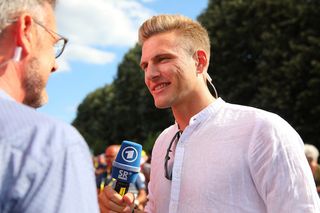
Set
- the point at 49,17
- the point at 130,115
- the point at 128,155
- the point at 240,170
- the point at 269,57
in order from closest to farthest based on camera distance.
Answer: the point at 49,17 → the point at 240,170 → the point at 128,155 → the point at 269,57 → the point at 130,115

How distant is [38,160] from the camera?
1262 millimetres

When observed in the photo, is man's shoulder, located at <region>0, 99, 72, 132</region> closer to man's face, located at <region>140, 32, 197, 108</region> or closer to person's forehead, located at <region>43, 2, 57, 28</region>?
person's forehead, located at <region>43, 2, 57, 28</region>

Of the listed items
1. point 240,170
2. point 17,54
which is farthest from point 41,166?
point 240,170

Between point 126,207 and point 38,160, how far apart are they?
1.41 metres

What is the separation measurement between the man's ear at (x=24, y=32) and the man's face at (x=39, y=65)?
0.03m

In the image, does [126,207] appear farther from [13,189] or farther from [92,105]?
[92,105]

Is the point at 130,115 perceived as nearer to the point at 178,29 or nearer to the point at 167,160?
the point at 178,29

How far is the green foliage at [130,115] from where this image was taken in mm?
34312

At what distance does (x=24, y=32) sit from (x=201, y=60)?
5.90 ft

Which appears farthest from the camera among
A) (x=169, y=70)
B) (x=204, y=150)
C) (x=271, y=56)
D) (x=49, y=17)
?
(x=271, y=56)

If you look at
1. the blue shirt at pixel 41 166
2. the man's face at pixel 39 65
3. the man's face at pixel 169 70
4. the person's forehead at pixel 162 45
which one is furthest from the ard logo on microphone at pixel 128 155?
the blue shirt at pixel 41 166

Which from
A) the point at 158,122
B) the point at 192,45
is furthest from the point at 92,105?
the point at 192,45

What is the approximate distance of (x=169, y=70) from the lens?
9.82 feet

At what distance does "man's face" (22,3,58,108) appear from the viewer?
1581 mm
